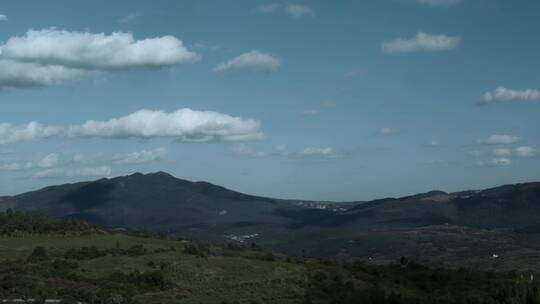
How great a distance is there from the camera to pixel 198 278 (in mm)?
102125

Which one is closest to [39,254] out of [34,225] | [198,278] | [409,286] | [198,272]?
[198,272]

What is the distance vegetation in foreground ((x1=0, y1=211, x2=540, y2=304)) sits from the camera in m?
86.6

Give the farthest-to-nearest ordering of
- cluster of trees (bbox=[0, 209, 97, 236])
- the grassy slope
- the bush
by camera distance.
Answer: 1. cluster of trees (bbox=[0, 209, 97, 236])
2. the bush
3. the grassy slope

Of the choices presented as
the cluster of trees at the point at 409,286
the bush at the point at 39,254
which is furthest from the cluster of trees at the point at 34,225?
the cluster of trees at the point at 409,286

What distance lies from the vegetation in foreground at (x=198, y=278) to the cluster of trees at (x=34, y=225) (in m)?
11.6

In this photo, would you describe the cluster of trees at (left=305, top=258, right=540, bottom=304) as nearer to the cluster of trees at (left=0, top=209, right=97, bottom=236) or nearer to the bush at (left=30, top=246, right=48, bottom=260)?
the bush at (left=30, top=246, right=48, bottom=260)

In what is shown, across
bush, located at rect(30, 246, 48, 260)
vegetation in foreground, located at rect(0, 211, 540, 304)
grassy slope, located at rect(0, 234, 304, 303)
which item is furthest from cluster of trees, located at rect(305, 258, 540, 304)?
bush, located at rect(30, 246, 48, 260)

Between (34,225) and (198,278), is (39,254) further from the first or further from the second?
(34,225)

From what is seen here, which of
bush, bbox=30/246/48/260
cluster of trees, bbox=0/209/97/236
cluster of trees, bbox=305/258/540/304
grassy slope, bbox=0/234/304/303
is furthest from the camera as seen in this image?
cluster of trees, bbox=0/209/97/236

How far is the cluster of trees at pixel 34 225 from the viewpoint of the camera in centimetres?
15330

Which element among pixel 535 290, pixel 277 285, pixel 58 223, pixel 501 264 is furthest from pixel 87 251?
pixel 501 264

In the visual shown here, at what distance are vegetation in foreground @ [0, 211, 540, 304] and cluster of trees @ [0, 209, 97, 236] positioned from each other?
456 inches

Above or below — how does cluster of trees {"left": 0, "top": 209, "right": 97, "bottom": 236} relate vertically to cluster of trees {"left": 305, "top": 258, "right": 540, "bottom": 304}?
above

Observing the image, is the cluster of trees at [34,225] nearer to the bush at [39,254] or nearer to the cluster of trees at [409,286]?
the bush at [39,254]
